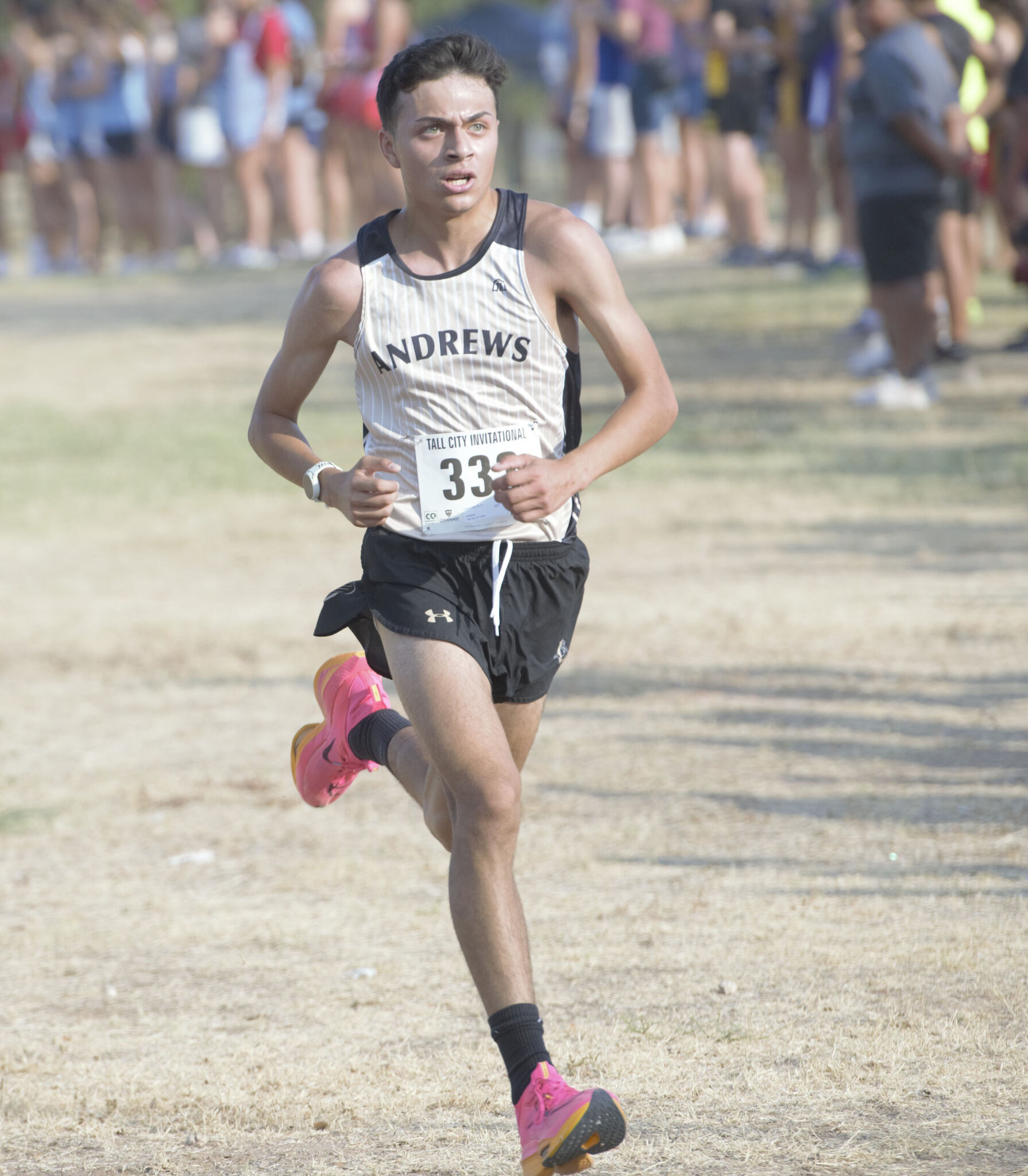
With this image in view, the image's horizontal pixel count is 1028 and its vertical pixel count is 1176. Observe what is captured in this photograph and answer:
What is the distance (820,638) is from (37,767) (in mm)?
2891

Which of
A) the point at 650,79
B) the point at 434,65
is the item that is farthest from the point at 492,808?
the point at 650,79

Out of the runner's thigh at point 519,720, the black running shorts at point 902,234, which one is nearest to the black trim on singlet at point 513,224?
the runner's thigh at point 519,720

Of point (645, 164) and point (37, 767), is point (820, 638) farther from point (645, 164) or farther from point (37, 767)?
point (645, 164)

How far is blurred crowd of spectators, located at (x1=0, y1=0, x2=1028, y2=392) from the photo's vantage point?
10.1 metres

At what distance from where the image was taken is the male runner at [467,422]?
11.1 ft

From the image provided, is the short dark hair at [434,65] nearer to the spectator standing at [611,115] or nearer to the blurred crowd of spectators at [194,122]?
the blurred crowd of spectators at [194,122]

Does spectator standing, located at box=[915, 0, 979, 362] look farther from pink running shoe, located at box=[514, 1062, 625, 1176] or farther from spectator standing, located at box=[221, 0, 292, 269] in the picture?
spectator standing, located at box=[221, 0, 292, 269]

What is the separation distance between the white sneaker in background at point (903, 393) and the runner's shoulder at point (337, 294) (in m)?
7.57

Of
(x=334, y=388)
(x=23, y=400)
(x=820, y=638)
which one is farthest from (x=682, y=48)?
(x=820, y=638)

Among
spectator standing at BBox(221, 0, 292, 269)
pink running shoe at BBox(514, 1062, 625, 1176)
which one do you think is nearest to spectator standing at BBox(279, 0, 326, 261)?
spectator standing at BBox(221, 0, 292, 269)

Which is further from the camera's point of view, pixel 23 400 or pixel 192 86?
pixel 192 86

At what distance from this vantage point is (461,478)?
138 inches

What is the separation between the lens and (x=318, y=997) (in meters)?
4.28

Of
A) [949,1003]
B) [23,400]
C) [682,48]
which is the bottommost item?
[23,400]
